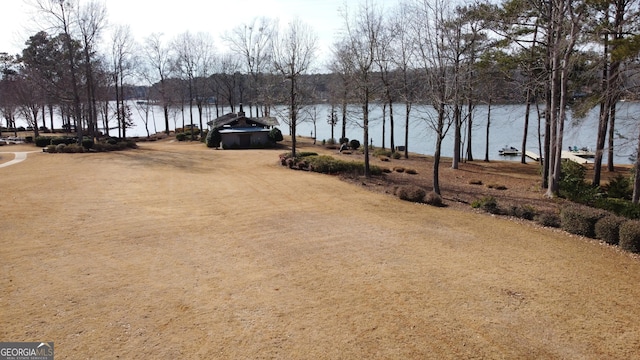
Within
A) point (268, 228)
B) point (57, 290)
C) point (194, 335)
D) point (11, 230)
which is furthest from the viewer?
point (268, 228)

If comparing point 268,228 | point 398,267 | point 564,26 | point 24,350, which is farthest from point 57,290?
point 564,26

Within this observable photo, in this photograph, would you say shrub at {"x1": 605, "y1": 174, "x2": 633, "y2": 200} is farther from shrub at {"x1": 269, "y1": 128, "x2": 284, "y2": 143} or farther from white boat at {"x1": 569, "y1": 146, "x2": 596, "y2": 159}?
shrub at {"x1": 269, "y1": 128, "x2": 284, "y2": 143}

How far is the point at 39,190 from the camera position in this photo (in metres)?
15.1

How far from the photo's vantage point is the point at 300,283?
7723mm

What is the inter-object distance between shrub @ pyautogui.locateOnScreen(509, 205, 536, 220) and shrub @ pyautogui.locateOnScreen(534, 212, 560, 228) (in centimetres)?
50

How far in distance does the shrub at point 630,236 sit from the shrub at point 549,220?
2.14m

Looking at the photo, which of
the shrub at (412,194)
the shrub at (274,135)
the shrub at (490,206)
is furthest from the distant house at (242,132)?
the shrub at (490,206)

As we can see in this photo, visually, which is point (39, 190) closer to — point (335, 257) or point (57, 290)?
point (57, 290)

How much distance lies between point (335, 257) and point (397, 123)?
70.7m

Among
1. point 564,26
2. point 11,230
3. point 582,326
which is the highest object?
point 564,26

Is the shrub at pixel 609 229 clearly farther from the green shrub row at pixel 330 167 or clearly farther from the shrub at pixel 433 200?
the green shrub row at pixel 330 167

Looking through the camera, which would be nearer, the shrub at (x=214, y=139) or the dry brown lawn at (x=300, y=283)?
the dry brown lawn at (x=300, y=283)

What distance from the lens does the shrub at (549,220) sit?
12250 millimetres

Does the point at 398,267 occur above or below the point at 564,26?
below
